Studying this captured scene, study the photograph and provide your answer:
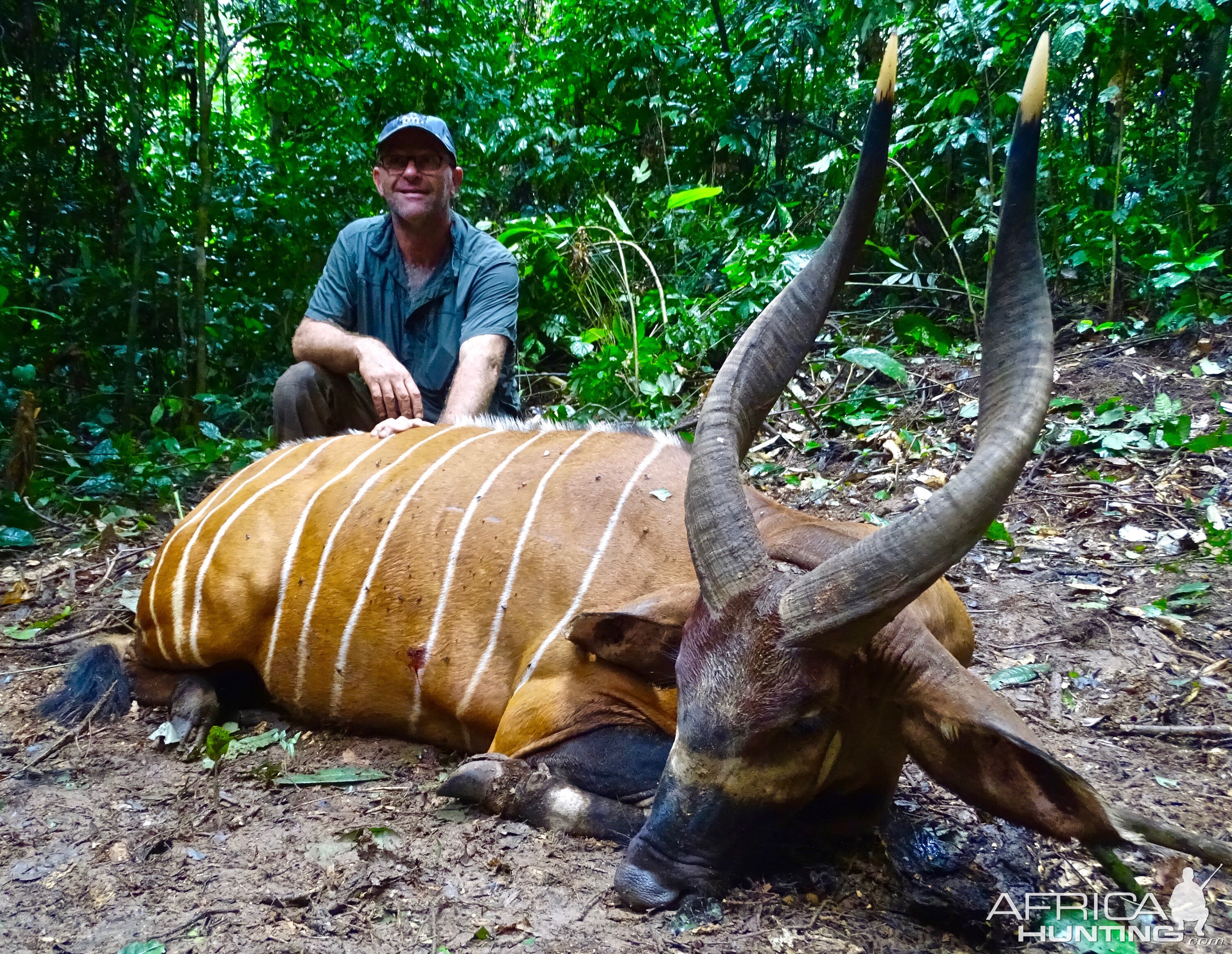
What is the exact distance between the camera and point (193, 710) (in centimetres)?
318

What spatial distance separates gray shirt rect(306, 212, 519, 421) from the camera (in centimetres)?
468

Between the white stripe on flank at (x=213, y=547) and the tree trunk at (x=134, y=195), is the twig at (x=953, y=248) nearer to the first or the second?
the white stripe on flank at (x=213, y=547)

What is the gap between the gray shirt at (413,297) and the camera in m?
4.68

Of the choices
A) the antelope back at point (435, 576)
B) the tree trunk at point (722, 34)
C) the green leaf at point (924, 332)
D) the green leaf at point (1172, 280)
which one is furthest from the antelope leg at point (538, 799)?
the tree trunk at point (722, 34)

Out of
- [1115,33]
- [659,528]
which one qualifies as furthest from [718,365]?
[659,528]

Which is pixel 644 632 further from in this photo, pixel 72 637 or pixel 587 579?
pixel 72 637

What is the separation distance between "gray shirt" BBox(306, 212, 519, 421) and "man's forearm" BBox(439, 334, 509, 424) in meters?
0.31

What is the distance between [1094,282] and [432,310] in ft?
15.5

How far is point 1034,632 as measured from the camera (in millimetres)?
3492

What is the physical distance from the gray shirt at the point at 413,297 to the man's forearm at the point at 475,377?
307 millimetres

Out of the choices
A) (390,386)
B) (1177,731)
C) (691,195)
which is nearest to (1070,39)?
(691,195)

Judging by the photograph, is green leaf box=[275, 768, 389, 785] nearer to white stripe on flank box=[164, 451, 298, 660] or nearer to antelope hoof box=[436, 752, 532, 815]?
antelope hoof box=[436, 752, 532, 815]

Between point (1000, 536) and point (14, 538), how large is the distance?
→ 504cm

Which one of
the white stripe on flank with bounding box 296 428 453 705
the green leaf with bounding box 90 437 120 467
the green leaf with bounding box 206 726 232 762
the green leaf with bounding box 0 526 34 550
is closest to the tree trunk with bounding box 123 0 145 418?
the green leaf with bounding box 90 437 120 467
